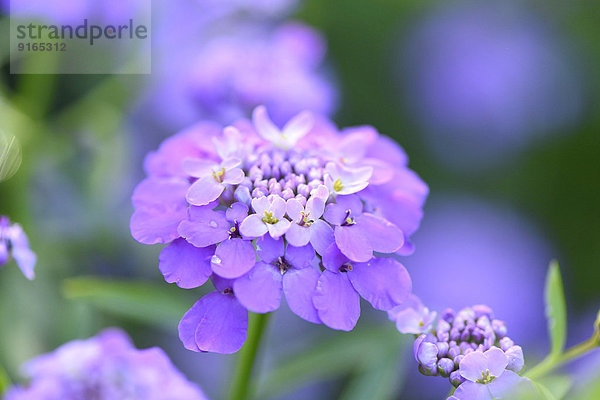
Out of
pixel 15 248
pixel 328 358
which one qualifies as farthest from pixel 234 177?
pixel 328 358

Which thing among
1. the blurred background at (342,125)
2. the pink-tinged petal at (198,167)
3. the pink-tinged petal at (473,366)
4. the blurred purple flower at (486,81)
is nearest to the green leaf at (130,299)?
the blurred background at (342,125)

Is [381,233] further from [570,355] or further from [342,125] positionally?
[342,125]

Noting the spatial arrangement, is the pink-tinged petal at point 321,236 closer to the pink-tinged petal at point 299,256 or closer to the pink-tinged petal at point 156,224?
the pink-tinged petal at point 299,256

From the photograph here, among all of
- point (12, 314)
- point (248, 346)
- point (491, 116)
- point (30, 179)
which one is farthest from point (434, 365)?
point (491, 116)

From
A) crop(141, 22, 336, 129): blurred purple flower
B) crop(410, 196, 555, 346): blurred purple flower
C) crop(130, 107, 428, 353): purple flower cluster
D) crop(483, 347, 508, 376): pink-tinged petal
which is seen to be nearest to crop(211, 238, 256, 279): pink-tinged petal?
crop(130, 107, 428, 353): purple flower cluster

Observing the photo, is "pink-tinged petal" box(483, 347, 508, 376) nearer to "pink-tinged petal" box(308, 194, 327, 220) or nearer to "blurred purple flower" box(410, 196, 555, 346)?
"pink-tinged petal" box(308, 194, 327, 220)
